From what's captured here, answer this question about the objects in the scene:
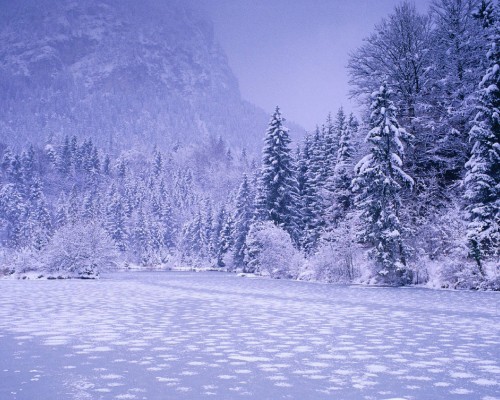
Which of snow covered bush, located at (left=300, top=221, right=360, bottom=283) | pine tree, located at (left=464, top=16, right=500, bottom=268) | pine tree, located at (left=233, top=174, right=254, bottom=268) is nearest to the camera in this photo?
pine tree, located at (left=464, top=16, right=500, bottom=268)

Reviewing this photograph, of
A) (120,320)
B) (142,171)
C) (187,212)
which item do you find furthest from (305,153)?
(142,171)

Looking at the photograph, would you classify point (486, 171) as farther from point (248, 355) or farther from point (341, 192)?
point (248, 355)

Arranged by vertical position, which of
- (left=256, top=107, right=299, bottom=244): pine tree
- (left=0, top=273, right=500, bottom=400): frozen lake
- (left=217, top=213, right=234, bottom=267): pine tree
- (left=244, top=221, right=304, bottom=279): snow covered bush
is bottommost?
(left=0, top=273, right=500, bottom=400): frozen lake

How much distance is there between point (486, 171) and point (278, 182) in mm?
26662

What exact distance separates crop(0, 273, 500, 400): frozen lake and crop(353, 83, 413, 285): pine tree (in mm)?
14460

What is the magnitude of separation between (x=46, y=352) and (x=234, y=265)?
58.6 metres

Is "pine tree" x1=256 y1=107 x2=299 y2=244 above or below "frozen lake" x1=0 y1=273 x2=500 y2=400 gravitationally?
above

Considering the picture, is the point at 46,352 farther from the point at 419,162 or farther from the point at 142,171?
the point at 142,171

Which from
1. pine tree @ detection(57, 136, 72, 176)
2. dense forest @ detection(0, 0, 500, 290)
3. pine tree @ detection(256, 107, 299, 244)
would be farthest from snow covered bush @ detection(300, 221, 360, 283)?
pine tree @ detection(57, 136, 72, 176)

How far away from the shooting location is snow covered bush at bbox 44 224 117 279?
3938cm

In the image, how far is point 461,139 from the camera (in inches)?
1159

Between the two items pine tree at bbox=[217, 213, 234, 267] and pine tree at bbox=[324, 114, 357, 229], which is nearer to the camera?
pine tree at bbox=[324, 114, 357, 229]

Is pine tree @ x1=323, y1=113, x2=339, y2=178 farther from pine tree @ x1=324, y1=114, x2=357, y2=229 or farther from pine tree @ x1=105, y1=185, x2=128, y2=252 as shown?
pine tree @ x1=105, y1=185, x2=128, y2=252

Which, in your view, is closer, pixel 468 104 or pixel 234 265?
pixel 468 104
